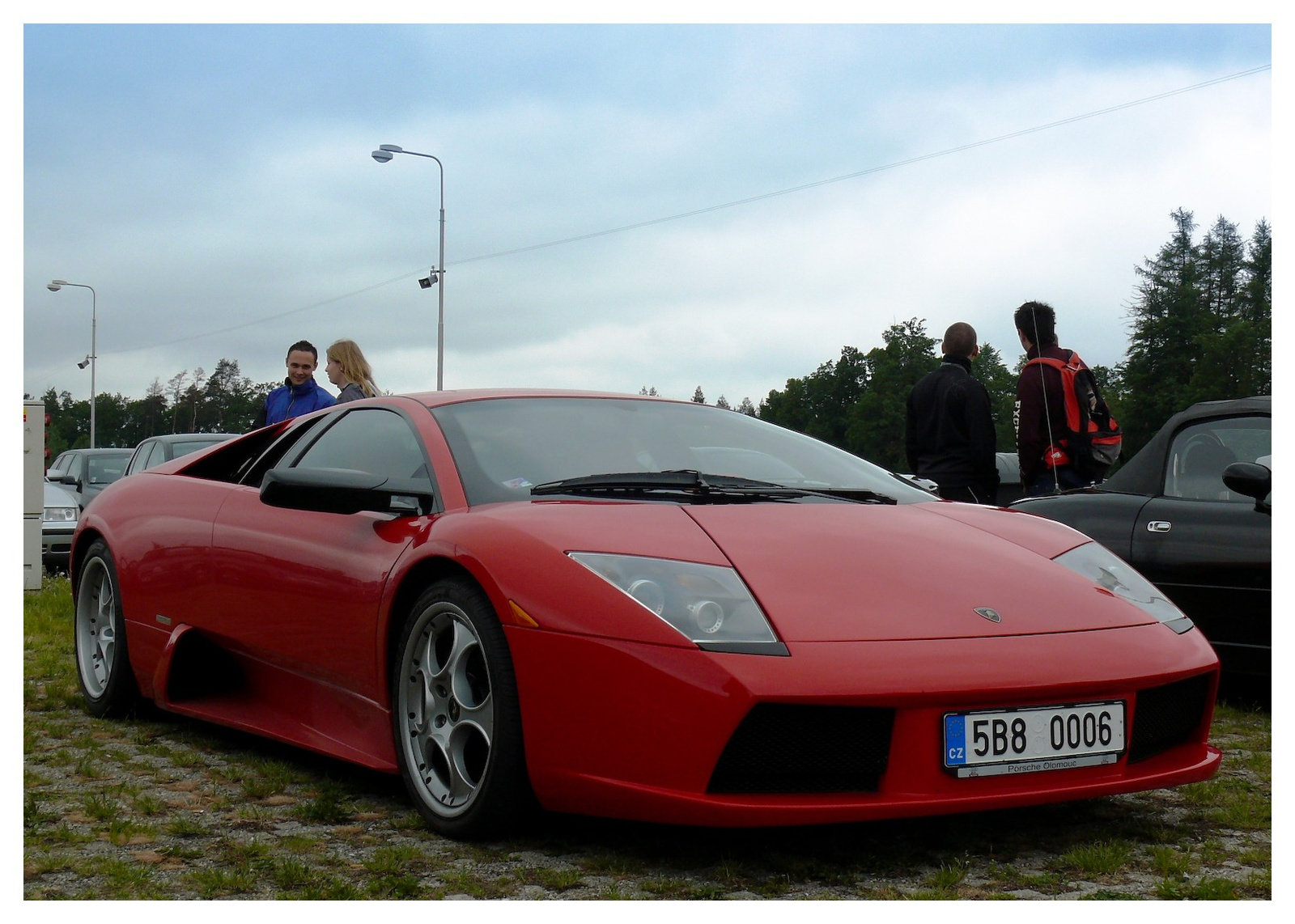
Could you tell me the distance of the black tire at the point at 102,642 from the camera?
530cm

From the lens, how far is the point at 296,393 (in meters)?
8.36

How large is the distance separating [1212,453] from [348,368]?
15.4 ft

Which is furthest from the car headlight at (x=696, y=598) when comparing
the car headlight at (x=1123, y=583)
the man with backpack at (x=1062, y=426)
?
the man with backpack at (x=1062, y=426)

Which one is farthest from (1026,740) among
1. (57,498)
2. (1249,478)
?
(57,498)

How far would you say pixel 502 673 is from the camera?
3.21m

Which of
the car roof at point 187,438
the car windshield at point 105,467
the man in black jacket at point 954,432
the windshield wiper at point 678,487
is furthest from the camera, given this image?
the car windshield at point 105,467

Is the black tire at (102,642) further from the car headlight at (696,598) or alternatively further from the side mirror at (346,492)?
the car headlight at (696,598)

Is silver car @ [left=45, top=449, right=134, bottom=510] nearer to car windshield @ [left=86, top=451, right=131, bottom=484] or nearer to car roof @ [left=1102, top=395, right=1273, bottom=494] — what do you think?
car windshield @ [left=86, top=451, right=131, bottom=484]

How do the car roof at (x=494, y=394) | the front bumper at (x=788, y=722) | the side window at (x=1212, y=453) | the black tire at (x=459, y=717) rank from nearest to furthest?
the front bumper at (x=788, y=722)
the black tire at (x=459, y=717)
the car roof at (x=494, y=394)
the side window at (x=1212, y=453)

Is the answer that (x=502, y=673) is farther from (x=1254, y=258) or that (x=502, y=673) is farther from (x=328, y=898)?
(x=1254, y=258)

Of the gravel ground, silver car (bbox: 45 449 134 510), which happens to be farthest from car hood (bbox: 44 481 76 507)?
the gravel ground

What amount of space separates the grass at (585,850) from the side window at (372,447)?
3.05 ft

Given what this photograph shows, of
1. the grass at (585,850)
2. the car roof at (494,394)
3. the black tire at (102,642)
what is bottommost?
the grass at (585,850)

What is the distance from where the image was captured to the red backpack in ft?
23.6
